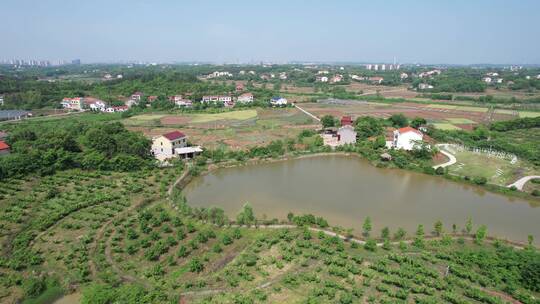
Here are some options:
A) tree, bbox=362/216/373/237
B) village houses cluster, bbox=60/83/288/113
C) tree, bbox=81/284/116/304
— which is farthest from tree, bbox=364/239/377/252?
village houses cluster, bbox=60/83/288/113

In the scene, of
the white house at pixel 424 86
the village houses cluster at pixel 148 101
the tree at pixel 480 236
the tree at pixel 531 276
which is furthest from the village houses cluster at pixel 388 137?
the white house at pixel 424 86

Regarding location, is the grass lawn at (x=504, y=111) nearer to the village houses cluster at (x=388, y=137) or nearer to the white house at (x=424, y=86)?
the village houses cluster at (x=388, y=137)

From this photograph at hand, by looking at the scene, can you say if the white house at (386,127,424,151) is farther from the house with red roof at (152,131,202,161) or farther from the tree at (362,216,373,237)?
the house with red roof at (152,131,202,161)

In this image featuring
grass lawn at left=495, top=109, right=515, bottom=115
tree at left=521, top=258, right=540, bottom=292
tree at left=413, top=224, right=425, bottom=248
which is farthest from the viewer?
grass lawn at left=495, top=109, right=515, bottom=115

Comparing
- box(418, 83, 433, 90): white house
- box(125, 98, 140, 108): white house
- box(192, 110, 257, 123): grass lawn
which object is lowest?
box(192, 110, 257, 123): grass lawn

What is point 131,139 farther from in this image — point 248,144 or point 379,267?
point 379,267

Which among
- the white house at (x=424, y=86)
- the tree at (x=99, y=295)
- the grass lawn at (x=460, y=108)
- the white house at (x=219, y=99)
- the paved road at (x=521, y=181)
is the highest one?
the white house at (x=424, y=86)

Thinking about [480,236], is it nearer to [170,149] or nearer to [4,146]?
[170,149]
